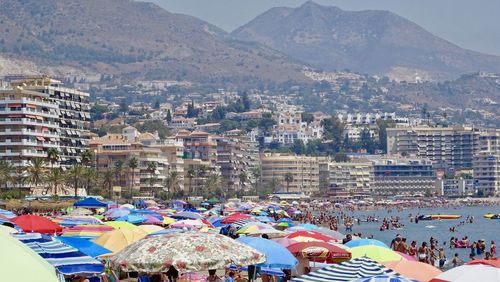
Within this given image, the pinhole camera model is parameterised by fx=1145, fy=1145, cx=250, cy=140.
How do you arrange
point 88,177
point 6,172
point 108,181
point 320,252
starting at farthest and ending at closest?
point 108,181 → point 88,177 → point 6,172 → point 320,252

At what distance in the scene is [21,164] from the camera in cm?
10156

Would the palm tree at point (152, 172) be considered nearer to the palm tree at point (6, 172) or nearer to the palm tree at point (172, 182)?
the palm tree at point (172, 182)

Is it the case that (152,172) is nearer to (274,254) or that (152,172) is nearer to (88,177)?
(88,177)

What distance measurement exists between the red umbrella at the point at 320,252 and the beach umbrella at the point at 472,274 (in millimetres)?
8919

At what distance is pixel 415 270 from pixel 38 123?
88.1 meters

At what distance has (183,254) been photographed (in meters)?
Result: 16.7

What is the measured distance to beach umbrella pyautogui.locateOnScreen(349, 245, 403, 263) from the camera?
24438 millimetres

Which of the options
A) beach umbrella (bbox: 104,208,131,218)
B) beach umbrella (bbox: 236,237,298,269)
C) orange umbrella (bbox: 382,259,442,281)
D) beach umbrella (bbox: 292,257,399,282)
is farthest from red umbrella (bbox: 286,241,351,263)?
beach umbrella (bbox: 104,208,131,218)

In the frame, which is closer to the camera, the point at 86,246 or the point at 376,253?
the point at 86,246

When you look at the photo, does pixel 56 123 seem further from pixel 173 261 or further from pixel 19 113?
pixel 173 261

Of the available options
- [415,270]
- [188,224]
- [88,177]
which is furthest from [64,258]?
[88,177]

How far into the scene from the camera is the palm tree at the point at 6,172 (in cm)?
9300

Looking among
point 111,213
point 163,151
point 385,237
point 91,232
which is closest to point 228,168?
point 163,151

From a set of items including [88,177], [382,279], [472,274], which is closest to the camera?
[382,279]
